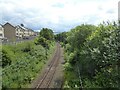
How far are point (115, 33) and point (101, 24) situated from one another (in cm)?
808

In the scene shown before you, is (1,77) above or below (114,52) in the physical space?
below

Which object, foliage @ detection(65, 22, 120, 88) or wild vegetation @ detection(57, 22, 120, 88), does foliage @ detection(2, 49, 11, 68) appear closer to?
wild vegetation @ detection(57, 22, 120, 88)

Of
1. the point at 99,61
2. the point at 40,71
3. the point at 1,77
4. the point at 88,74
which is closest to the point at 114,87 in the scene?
the point at 99,61

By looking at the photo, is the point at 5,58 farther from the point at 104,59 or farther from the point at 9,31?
the point at 9,31

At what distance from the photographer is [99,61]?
71.5ft

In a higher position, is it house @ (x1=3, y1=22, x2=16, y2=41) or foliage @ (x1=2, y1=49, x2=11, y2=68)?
house @ (x1=3, y1=22, x2=16, y2=41)

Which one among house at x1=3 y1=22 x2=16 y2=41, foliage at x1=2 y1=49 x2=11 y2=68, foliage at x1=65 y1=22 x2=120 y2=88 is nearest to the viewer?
foliage at x1=65 y1=22 x2=120 y2=88

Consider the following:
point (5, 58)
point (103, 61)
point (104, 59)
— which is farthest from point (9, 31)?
point (103, 61)

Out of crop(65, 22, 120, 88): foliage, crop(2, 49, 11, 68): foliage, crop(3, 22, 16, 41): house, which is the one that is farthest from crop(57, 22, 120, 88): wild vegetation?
crop(3, 22, 16, 41): house

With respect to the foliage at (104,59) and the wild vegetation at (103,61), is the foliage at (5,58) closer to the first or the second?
the wild vegetation at (103,61)

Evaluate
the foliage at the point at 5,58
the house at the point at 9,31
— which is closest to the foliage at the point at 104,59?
the foliage at the point at 5,58

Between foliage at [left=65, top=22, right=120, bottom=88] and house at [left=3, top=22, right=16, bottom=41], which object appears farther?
house at [left=3, top=22, right=16, bottom=41]

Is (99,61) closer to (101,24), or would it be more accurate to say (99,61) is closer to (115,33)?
(115,33)

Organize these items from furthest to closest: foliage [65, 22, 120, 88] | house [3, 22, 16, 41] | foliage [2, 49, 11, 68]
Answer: house [3, 22, 16, 41], foliage [2, 49, 11, 68], foliage [65, 22, 120, 88]
